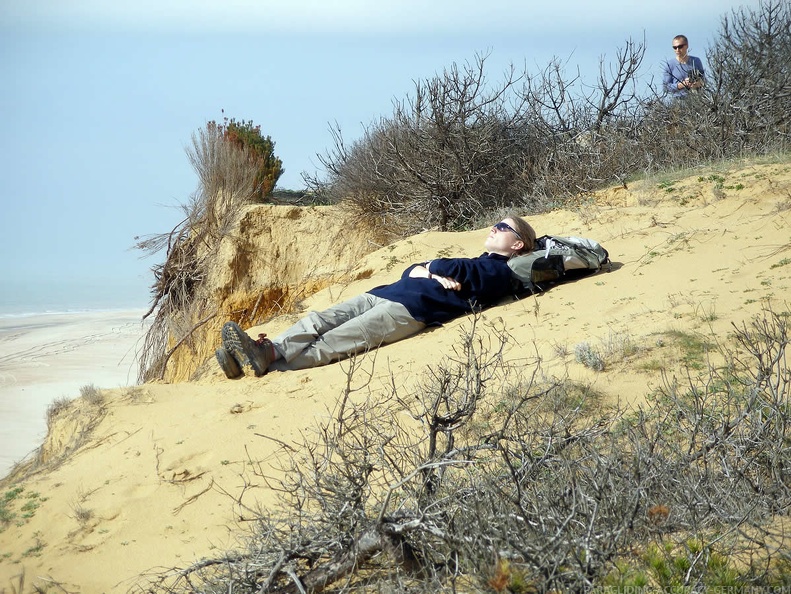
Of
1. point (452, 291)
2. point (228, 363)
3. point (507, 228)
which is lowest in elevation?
point (228, 363)

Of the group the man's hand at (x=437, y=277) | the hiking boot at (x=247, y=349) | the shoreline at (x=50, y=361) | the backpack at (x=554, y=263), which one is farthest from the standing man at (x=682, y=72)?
the shoreline at (x=50, y=361)

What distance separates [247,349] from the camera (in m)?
6.20

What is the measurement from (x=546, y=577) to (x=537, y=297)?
4.48 metres

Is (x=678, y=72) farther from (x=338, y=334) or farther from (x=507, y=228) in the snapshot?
(x=338, y=334)

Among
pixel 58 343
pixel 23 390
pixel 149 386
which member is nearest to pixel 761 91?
pixel 149 386

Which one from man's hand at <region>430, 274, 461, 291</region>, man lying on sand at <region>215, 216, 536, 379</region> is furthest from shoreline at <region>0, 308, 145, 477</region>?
man's hand at <region>430, 274, 461, 291</region>

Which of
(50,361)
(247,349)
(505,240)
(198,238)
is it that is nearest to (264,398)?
(247,349)

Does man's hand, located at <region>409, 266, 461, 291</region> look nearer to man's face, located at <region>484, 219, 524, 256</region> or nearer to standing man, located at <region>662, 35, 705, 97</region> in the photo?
man's face, located at <region>484, 219, 524, 256</region>

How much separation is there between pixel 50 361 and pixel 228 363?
14.2 meters

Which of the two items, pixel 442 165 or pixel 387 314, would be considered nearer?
pixel 387 314

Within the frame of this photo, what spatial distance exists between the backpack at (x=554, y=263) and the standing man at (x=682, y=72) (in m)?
5.68

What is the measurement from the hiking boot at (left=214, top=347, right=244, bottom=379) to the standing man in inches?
329

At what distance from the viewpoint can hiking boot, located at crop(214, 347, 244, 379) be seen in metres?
6.26

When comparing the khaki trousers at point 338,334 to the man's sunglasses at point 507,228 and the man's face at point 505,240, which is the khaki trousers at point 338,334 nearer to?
the man's face at point 505,240
